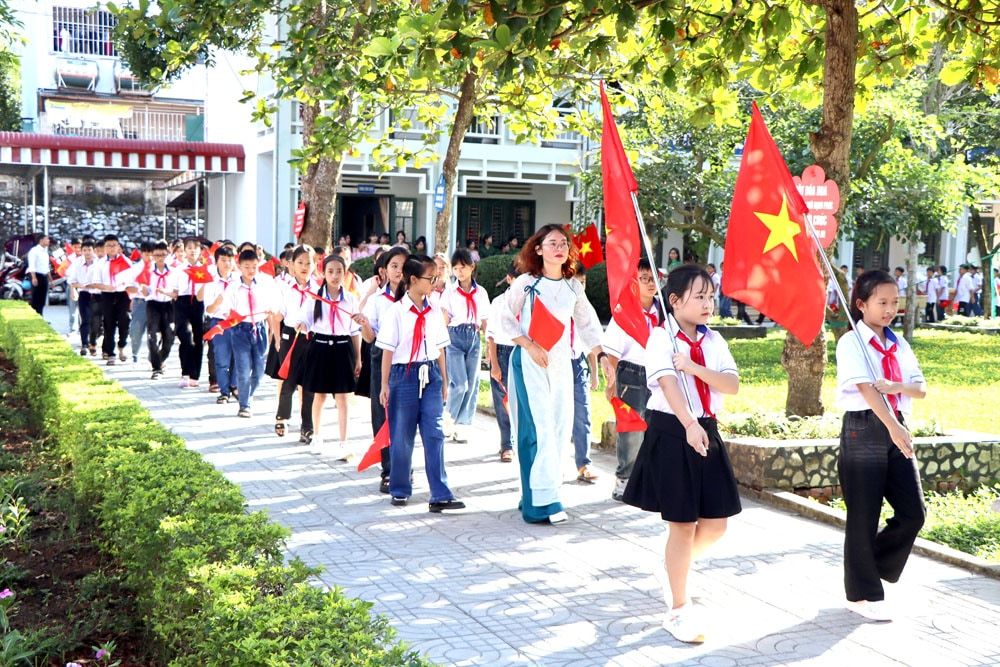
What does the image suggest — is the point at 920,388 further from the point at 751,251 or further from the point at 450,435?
the point at 450,435

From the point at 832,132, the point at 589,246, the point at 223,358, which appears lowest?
the point at 223,358

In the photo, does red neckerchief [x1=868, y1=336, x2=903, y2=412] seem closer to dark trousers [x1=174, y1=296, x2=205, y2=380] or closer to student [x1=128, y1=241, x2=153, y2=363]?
dark trousers [x1=174, y1=296, x2=205, y2=380]

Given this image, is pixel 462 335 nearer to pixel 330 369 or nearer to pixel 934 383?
pixel 330 369

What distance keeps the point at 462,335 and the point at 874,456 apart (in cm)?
576

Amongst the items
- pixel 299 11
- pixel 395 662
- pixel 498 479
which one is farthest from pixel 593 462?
pixel 395 662

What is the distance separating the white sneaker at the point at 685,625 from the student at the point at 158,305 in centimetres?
1139

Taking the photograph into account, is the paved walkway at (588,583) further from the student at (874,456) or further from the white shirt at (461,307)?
the white shirt at (461,307)

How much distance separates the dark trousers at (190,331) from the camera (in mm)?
14680

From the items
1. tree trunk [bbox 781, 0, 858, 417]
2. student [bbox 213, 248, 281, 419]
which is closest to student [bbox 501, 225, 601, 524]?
tree trunk [bbox 781, 0, 858, 417]

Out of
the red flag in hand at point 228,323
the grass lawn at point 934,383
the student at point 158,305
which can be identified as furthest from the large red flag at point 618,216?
the student at point 158,305

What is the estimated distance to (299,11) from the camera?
11023mm

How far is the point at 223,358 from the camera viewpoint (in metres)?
13.1

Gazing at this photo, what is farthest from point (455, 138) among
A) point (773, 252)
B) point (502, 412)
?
point (773, 252)

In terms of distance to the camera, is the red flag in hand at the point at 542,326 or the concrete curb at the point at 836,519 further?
the red flag in hand at the point at 542,326
